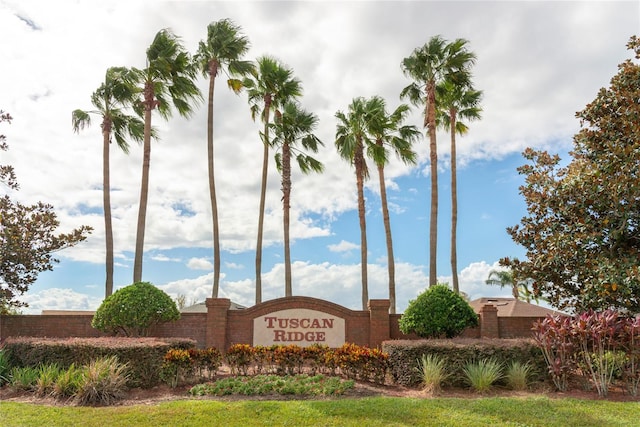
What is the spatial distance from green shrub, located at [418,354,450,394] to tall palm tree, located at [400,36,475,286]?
10.2 metres

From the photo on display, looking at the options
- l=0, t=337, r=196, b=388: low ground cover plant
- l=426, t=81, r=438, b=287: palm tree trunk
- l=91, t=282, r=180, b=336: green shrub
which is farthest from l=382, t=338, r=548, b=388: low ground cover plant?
l=426, t=81, r=438, b=287: palm tree trunk

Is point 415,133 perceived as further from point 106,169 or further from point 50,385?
point 50,385

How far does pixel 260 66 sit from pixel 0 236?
14.0 metres

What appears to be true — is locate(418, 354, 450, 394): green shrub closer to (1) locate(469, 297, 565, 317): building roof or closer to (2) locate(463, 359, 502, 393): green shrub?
(2) locate(463, 359, 502, 393): green shrub

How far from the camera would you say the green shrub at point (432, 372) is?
10.5m

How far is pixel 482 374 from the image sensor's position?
1052cm

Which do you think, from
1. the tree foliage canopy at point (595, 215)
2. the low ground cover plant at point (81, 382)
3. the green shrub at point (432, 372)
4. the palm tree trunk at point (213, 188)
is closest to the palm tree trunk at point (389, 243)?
the palm tree trunk at point (213, 188)

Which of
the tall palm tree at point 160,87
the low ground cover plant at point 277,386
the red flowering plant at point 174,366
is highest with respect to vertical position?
the tall palm tree at point 160,87

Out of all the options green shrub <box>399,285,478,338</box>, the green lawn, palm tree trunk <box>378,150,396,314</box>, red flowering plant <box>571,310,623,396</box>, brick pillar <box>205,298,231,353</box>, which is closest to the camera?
the green lawn

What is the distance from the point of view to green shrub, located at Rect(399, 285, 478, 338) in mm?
14234

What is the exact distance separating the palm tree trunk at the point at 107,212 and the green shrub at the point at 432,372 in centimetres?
1410

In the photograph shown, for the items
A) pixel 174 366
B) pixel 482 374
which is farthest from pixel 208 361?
pixel 482 374

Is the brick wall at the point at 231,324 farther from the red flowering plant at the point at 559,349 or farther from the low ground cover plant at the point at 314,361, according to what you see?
the red flowering plant at the point at 559,349

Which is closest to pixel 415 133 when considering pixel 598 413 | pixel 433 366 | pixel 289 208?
pixel 289 208
